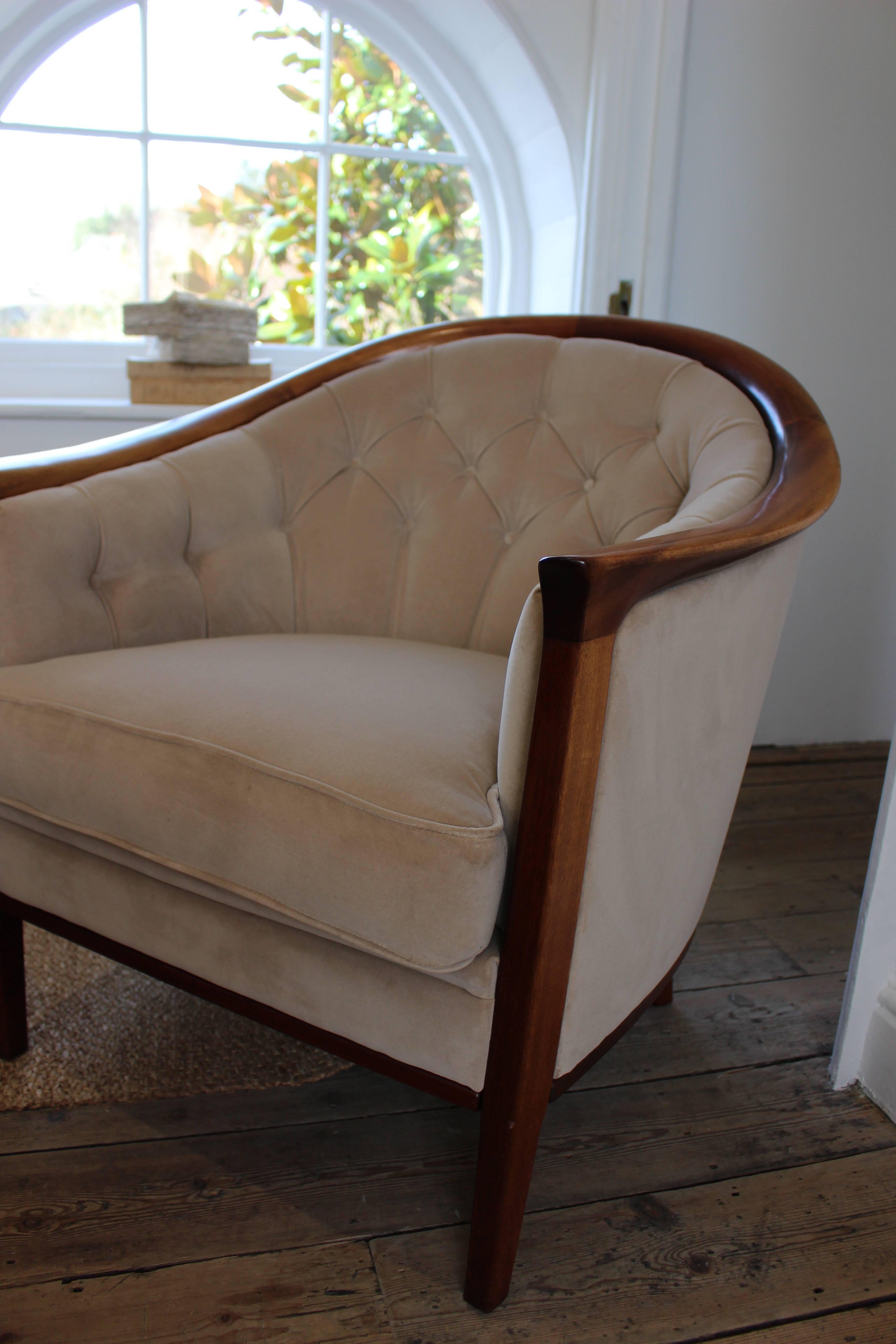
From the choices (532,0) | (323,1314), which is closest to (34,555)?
(323,1314)

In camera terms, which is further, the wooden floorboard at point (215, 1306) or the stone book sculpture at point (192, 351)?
the stone book sculpture at point (192, 351)

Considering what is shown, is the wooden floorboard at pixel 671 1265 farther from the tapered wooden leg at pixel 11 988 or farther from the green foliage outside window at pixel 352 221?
the green foliage outside window at pixel 352 221

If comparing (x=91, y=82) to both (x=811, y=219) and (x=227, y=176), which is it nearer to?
(x=227, y=176)

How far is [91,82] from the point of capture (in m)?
2.03

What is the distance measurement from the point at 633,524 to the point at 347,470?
0.42 metres

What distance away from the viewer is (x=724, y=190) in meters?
1.96

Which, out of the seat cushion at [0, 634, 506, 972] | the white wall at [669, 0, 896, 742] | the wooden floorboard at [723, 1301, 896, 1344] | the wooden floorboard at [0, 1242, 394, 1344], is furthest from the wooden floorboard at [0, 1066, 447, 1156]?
the white wall at [669, 0, 896, 742]

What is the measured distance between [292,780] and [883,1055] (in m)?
0.78

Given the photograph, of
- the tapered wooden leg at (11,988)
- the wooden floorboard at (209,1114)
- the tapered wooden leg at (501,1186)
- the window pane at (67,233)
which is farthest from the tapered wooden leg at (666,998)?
the window pane at (67,233)

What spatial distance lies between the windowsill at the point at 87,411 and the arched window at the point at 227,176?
314 millimetres

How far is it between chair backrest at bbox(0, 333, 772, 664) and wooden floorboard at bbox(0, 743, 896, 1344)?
0.55 metres

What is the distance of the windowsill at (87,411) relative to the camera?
1.87 meters

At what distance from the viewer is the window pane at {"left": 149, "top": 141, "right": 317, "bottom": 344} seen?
2100 mm

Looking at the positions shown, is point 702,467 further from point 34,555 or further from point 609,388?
point 34,555
